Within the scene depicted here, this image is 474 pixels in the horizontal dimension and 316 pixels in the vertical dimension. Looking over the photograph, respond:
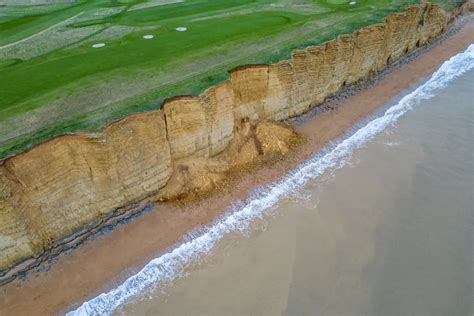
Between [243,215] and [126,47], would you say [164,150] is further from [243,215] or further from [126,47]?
[126,47]

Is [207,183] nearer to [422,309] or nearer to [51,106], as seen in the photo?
[51,106]

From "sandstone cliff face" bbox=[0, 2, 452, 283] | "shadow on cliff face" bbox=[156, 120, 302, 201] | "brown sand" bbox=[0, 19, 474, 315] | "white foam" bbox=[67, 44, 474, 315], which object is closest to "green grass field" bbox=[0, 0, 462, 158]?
"sandstone cliff face" bbox=[0, 2, 452, 283]

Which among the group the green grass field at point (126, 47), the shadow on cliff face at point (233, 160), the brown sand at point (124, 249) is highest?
the green grass field at point (126, 47)

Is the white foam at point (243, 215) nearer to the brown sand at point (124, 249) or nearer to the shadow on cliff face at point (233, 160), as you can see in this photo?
the brown sand at point (124, 249)

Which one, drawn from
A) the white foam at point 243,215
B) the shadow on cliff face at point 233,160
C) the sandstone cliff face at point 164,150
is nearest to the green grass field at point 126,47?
the sandstone cliff face at point 164,150

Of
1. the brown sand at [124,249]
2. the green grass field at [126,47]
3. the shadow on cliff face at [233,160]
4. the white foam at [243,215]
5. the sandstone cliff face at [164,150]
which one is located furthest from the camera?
the shadow on cliff face at [233,160]

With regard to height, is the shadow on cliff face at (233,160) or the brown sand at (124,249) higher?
the shadow on cliff face at (233,160)

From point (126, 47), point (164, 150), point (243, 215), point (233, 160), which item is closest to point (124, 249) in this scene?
point (164, 150)

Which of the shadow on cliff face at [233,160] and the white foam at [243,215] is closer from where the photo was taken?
the white foam at [243,215]

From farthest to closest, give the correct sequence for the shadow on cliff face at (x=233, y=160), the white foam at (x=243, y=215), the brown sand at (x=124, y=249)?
1. the shadow on cliff face at (x=233, y=160)
2. the white foam at (x=243, y=215)
3. the brown sand at (x=124, y=249)
